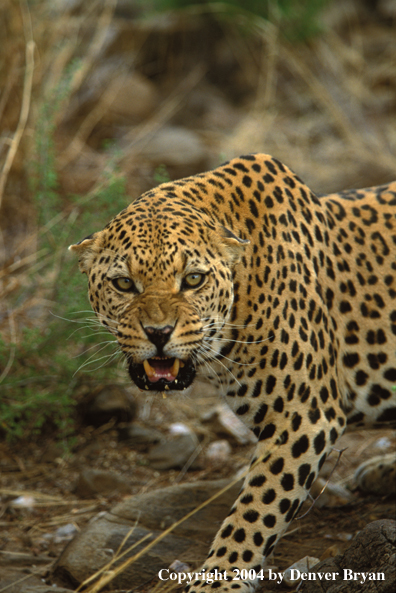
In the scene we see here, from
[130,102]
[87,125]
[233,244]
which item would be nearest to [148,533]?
[233,244]

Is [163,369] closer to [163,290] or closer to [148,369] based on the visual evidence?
[148,369]

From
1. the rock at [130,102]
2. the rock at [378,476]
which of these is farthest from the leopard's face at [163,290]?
the rock at [130,102]

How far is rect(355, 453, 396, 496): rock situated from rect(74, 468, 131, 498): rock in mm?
2236

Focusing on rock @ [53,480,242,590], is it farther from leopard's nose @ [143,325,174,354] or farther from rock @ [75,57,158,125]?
rock @ [75,57,158,125]

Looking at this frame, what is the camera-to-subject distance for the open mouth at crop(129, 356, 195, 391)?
416cm

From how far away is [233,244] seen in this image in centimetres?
450

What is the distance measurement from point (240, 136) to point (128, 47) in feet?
16.8

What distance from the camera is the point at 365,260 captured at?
5.33m

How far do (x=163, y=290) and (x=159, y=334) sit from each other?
29 cm

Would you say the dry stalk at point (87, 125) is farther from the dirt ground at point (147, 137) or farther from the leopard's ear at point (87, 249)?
the leopard's ear at point (87, 249)

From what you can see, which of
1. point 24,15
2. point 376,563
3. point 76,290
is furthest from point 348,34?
point 376,563

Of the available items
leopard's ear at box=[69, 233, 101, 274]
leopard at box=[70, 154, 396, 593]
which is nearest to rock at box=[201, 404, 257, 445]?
leopard at box=[70, 154, 396, 593]

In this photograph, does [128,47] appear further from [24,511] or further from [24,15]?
[24,511]

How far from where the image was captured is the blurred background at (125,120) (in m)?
7.29
